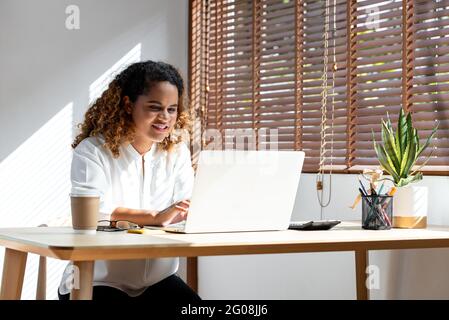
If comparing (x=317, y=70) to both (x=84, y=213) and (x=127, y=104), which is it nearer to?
(x=127, y=104)

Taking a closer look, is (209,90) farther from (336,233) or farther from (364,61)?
(336,233)

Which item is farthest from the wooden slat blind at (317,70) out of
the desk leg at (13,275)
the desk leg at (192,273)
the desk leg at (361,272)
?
the desk leg at (13,275)

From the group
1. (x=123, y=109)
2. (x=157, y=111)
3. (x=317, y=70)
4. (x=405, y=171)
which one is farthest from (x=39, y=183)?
(x=405, y=171)

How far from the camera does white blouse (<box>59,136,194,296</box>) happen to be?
2783 mm

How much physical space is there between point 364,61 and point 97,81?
1417mm

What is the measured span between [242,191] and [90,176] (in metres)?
0.57

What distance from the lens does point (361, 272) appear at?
3.41 m

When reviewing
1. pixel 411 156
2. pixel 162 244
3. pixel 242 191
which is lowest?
pixel 162 244

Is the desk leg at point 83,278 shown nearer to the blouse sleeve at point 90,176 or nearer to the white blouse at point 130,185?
the white blouse at point 130,185

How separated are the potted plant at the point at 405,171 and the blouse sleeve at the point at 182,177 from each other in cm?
72

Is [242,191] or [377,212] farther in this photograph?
[377,212]

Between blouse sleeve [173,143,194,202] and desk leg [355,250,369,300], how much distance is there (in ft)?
2.62

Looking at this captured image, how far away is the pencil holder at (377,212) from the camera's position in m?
2.85
